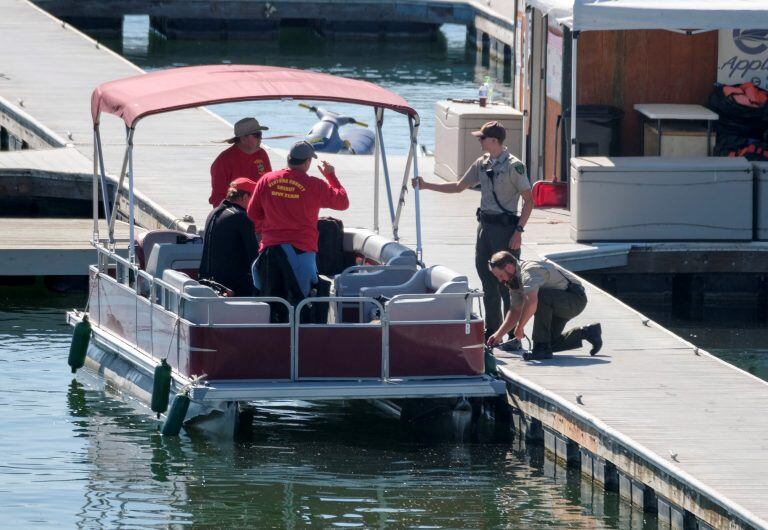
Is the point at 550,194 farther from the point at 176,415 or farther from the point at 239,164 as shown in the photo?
the point at 176,415

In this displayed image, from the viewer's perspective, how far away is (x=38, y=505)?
11.0m

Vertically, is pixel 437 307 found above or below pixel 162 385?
above

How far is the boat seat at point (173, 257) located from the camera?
43.5ft

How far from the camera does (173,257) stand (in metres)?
13.3

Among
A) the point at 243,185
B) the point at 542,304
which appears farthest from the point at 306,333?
the point at 542,304

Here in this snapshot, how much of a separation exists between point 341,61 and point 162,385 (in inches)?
1180

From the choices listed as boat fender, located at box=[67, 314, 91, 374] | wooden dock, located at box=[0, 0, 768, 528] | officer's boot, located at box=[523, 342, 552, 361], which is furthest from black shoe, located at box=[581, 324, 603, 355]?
boat fender, located at box=[67, 314, 91, 374]

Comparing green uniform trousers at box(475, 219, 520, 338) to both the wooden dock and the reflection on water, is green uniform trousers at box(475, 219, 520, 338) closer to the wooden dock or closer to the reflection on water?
the wooden dock

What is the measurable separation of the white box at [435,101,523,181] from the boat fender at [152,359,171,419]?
25.7 feet

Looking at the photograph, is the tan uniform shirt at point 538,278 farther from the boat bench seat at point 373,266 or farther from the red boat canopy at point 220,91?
the red boat canopy at point 220,91

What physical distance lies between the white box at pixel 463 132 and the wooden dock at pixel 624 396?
0.44 meters

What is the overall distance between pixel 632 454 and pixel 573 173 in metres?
5.86

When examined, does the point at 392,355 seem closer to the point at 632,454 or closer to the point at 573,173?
the point at 632,454

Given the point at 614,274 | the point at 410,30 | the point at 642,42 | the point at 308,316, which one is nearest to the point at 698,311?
the point at 614,274
